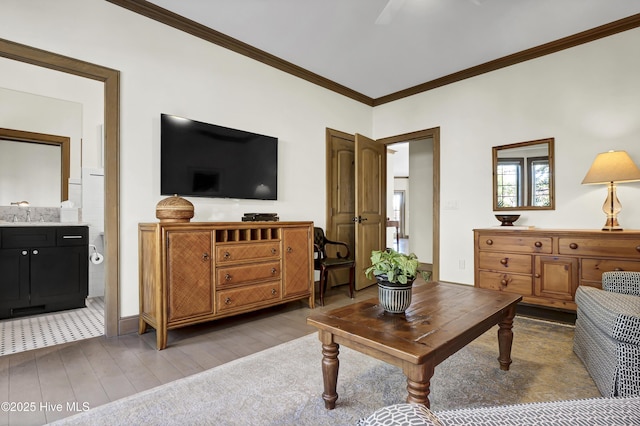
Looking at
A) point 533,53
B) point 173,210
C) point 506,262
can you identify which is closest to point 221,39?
point 173,210

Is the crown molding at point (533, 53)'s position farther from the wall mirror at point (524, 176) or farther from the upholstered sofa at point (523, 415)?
the upholstered sofa at point (523, 415)

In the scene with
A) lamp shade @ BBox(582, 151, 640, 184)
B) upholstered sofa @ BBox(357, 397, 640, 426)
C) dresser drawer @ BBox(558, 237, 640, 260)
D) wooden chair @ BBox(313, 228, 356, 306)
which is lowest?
wooden chair @ BBox(313, 228, 356, 306)

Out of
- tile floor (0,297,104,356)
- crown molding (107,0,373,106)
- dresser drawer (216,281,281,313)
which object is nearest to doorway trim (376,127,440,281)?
crown molding (107,0,373,106)

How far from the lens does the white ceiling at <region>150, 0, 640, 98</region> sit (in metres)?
2.77

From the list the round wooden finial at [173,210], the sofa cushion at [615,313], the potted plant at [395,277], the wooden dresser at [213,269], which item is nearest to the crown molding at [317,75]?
the round wooden finial at [173,210]

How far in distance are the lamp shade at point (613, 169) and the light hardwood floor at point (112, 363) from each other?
115 inches

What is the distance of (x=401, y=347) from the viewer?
1.27 metres

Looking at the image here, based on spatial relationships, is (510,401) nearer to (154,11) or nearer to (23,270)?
(154,11)

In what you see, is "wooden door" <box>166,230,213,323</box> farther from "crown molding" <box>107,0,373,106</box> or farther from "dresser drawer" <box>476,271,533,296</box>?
"dresser drawer" <box>476,271,533,296</box>

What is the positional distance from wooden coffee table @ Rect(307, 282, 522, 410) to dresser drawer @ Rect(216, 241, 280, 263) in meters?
1.35

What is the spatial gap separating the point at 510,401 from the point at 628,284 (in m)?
1.18

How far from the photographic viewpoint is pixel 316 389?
70.2 inches

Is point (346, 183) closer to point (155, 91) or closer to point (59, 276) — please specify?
point (155, 91)

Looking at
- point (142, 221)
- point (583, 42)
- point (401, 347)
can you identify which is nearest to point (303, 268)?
point (142, 221)
